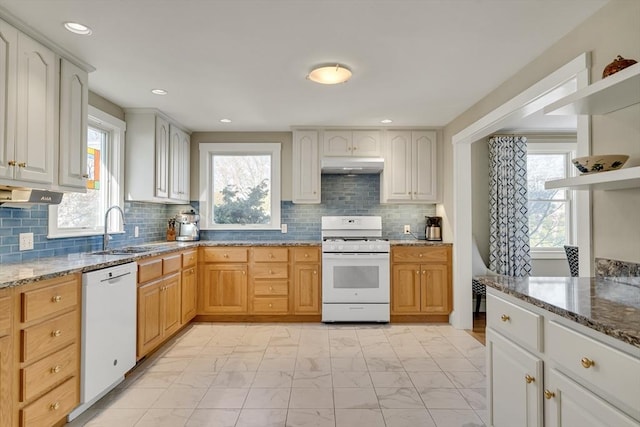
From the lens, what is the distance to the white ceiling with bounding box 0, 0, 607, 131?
1.88 meters

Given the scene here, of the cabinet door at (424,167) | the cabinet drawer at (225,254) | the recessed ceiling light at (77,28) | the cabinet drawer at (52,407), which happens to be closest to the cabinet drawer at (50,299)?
the cabinet drawer at (52,407)

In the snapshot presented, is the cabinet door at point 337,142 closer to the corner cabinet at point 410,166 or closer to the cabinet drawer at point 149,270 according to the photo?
the corner cabinet at point 410,166

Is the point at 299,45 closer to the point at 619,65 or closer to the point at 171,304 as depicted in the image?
the point at 619,65

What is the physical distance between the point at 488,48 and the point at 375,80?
2.79 feet

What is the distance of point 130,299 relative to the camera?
8.45 ft

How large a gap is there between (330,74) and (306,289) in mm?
2428

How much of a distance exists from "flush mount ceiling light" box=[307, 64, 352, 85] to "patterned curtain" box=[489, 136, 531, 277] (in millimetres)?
2712

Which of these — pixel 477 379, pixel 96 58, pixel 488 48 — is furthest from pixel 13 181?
pixel 477 379

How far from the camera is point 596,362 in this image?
1084 mm

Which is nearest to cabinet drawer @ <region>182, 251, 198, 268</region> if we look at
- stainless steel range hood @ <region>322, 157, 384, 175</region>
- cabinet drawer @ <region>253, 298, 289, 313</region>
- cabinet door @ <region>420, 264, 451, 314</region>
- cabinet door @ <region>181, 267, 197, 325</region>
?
cabinet door @ <region>181, 267, 197, 325</region>

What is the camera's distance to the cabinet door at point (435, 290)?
406 centimetres

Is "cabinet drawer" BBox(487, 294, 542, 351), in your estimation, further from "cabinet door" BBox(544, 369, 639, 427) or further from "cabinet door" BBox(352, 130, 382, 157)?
"cabinet door" BBox(352, 130, 382, 157)

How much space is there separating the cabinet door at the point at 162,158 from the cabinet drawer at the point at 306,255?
5.17ft

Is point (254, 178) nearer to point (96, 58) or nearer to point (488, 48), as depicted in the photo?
point (96, 58)
